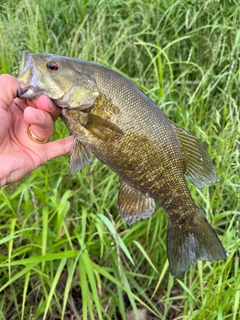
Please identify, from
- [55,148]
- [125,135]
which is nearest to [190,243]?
[125,135]

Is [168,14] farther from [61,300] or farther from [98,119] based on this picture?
[61,300]

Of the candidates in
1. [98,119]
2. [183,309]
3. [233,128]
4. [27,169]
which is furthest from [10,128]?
[183,309]

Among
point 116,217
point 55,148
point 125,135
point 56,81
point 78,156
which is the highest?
point 56,81

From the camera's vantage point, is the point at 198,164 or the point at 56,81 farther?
the point at 198,164

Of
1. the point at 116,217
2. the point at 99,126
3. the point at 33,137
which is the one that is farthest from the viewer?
the point at 116,217

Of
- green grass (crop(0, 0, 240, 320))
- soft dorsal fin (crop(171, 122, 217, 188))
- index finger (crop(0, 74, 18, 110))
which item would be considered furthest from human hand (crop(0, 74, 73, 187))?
soft dorsal fin (crop(171, 122, 217, 188))

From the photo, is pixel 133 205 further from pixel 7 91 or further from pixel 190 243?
pixel 7 91
